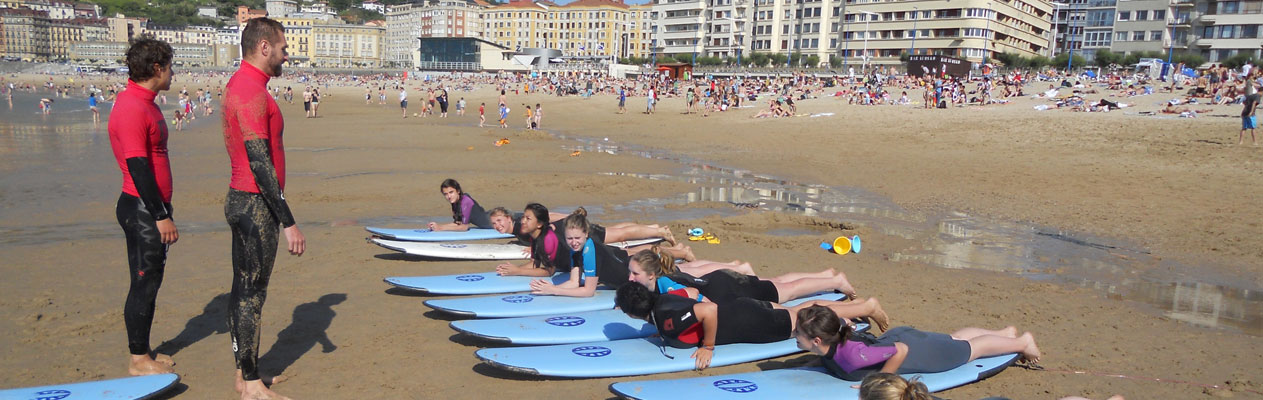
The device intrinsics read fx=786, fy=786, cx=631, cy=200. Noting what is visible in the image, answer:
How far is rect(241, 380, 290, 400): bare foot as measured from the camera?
404 cm

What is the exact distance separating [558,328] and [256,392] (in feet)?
6.43

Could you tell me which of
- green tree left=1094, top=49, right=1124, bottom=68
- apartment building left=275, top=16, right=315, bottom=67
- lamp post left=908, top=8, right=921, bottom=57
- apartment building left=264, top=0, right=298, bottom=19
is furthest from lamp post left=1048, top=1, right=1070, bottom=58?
apartment building left=264, top=0, right=298, bottom=19

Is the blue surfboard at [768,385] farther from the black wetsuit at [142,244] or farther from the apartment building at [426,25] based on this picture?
the apartment building at [426,25]

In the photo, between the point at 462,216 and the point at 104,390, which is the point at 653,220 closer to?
the point at 462,216

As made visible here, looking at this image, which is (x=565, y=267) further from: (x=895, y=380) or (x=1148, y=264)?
(x=1148, y=264)

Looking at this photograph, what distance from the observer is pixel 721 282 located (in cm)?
558

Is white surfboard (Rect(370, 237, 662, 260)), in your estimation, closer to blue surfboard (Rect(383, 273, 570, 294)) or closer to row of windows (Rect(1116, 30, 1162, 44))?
blue surfboard (Rect(383, 273, 570, 294))

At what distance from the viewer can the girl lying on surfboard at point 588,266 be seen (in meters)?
5.86

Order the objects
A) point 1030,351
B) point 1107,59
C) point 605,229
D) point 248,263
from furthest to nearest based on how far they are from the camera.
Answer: point 1107,59, point 605,229, point 1030,351, point 248,263

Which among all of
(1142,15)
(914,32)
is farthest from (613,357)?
(1142,15)

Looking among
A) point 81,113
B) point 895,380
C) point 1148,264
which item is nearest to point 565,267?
point 895,380

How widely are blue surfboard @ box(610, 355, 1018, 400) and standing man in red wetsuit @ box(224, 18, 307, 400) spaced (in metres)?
1.88

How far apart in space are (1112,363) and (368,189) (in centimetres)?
1091

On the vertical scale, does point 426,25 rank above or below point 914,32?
above
